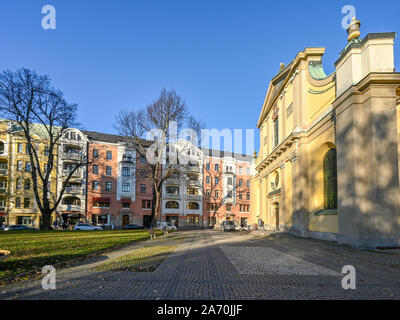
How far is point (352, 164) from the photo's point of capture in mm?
14570

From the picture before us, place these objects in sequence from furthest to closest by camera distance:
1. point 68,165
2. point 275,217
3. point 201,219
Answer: point 201,219 → point 68,165 → point 275,217

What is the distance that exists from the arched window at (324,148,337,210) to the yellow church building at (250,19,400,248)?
0.06 metres

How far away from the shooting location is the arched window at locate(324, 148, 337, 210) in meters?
18.9

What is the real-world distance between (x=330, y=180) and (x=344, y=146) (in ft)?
15.4

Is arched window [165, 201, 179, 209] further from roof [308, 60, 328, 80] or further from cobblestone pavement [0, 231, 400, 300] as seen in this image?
cobblestone pavement [0, 231, 400, 300]

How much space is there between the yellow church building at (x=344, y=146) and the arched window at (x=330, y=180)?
0.21ft

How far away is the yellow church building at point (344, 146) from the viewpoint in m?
13.5

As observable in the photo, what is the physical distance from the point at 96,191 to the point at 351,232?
41.6 metres

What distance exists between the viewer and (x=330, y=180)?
64.0ft

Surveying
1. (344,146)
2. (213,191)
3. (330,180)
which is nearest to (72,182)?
(213,191)

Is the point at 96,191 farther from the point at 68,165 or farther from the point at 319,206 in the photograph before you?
the point at 319,206

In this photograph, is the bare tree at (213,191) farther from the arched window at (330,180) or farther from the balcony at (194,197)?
the arched window at (330,180)

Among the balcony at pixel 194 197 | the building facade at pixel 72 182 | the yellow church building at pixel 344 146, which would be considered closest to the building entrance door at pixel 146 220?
the balcony at pixel 194 197
